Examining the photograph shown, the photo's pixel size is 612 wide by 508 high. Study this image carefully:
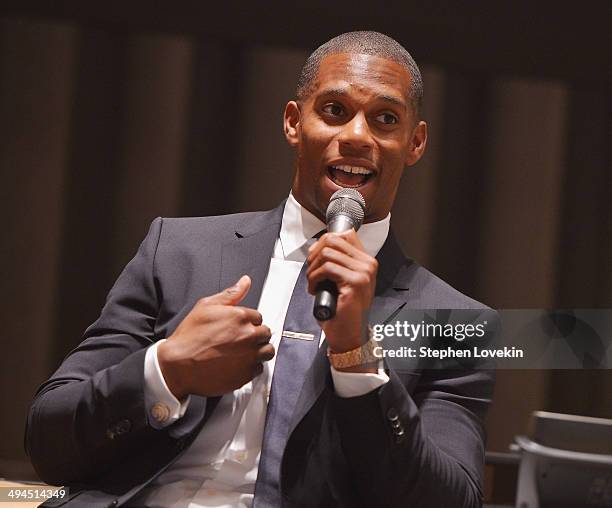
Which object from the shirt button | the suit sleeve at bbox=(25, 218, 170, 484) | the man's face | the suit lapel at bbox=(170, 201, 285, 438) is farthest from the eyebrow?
the shirt button

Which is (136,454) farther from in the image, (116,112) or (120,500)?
(116,112)

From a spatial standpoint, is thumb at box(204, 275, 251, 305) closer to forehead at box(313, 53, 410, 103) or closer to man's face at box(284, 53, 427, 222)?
man's face at box(284, 53, 427, 222)

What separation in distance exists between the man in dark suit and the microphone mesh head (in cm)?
Answer: 7

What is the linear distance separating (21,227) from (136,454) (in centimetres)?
147

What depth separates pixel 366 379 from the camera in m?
1.29

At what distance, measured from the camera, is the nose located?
1503 millimetres

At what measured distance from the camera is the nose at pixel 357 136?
59.2 inches

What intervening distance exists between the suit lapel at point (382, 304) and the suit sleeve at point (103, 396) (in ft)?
0.78

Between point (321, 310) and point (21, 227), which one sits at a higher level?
point (21, 227)

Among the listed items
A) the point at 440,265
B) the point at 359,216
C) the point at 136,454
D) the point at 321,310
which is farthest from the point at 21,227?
the point at 321,310

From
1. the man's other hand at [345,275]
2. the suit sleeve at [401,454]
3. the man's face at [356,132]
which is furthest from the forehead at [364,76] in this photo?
the suit sleeve at [401,454]

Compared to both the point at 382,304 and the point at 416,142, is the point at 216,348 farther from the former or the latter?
the point at 416,142

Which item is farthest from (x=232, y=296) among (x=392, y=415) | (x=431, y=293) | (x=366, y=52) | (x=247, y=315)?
(x=366, y=52)

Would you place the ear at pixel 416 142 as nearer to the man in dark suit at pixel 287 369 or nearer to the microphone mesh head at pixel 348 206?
the man in dark suit at pixel 287 369
